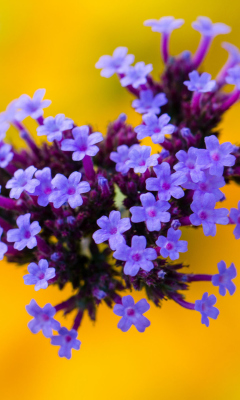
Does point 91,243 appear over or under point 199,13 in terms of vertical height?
under

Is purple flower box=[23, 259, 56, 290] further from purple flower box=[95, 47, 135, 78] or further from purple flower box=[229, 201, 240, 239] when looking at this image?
purple flower box=[95, 47, 135, 78]

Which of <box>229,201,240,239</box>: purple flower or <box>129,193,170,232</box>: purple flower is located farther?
<box>229,201,240,239</box>: purple flower

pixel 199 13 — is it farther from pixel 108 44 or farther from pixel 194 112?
pixel 194 112

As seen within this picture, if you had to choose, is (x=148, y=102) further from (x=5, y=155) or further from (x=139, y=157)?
(x=5, y=155)

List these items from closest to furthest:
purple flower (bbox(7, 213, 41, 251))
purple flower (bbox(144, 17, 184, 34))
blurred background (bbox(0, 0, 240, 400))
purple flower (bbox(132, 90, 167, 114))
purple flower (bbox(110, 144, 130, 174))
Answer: purple flower (bbox(7, 213, 41, 251)) < purple flower (bbox(110, 144, 130, 174)) < purple flower (bbox(132, 90, 167, 114)) < purple flower (bbox(144, 17, 184, 34)) < blurred background (bbox(0, 0, 240, 400))

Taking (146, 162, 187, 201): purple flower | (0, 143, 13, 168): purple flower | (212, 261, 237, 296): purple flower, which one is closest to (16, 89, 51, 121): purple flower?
(0, 143, 13, 168): purple flower

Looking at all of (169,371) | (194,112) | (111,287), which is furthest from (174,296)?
(169,371)
